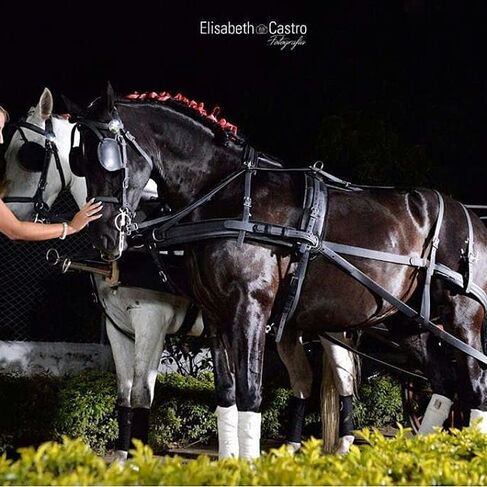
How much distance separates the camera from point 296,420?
602cm

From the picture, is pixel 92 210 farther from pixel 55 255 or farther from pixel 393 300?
pixel 393 300

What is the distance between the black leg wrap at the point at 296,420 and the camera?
236 inches

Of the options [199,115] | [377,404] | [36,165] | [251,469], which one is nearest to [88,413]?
[36,165]

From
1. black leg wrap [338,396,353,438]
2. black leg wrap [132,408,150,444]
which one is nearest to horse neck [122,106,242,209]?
black leg wrap [132,408,150,444]

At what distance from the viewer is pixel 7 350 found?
24.8 ft

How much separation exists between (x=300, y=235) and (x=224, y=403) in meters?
1.17

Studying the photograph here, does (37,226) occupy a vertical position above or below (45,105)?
below

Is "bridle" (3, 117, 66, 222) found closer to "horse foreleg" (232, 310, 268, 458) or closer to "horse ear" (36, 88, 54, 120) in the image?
"horse ear" (36, 88, 54, 120)

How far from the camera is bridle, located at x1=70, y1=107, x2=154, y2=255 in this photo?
421 cm

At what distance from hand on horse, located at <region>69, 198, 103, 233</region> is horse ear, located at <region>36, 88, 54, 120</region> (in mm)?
1395

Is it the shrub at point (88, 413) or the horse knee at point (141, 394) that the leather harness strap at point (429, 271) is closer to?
the horse knee at point (141, 394)

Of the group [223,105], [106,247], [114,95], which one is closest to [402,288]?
[106,247]

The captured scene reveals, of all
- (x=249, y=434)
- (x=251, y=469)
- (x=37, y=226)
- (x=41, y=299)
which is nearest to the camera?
(x=251, y=469)

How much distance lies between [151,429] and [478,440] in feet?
12.7
